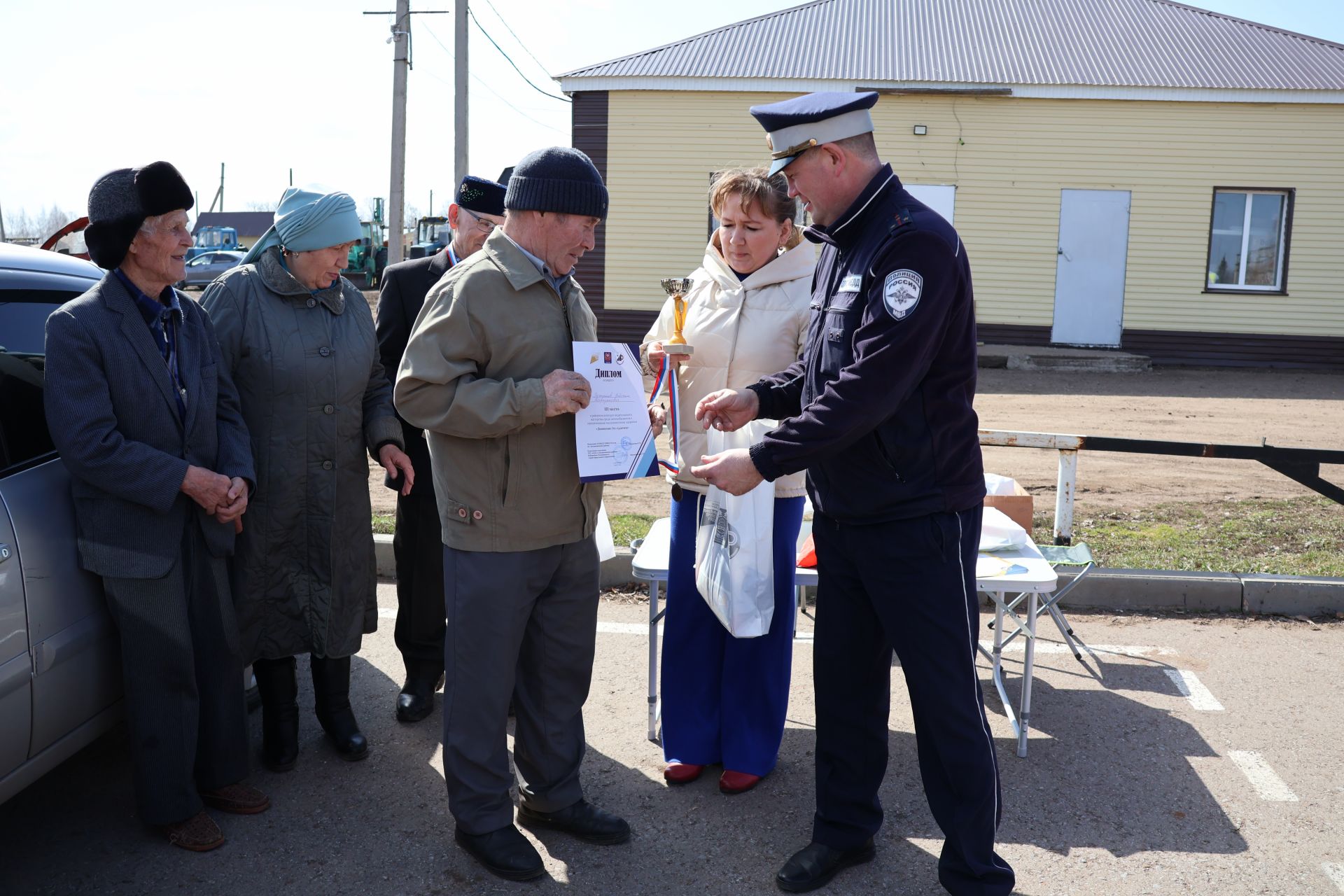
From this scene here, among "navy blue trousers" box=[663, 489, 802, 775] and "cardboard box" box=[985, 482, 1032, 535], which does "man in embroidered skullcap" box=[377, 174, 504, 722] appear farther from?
"cardboard box" box=[985, 482, 1032, 535]

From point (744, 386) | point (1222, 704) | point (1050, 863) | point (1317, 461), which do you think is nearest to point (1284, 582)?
point (1317, 461)

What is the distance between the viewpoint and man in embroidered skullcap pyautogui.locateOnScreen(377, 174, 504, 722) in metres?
4.43

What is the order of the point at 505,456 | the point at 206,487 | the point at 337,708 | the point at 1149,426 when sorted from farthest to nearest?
the point at 1149,426 < the point at 337,708 < the point at 206,487 < the point at 505,456

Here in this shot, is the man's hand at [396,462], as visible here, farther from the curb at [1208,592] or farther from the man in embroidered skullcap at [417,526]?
the curb at [1208,592]

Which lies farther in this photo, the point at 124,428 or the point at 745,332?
the point at 745,332

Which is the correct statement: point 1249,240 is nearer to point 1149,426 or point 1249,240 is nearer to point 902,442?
point 1149,426

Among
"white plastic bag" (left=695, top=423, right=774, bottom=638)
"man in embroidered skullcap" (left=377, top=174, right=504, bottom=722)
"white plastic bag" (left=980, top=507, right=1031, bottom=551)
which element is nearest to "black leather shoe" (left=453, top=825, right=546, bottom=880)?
"white plastic bag" (left=695, top=423, right=774, bottom=638)

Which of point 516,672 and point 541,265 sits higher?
point 541,265

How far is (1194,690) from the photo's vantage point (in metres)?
4.66

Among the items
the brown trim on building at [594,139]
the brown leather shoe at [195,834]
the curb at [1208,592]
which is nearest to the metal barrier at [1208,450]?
the curb at [1208,592]

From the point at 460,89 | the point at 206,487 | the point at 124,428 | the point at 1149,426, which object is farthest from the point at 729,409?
the point at 460,89

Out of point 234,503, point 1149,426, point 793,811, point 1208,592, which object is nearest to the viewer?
point 234,503

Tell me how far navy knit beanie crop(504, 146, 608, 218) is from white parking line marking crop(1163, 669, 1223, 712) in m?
3.28

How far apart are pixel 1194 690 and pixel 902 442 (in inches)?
102
